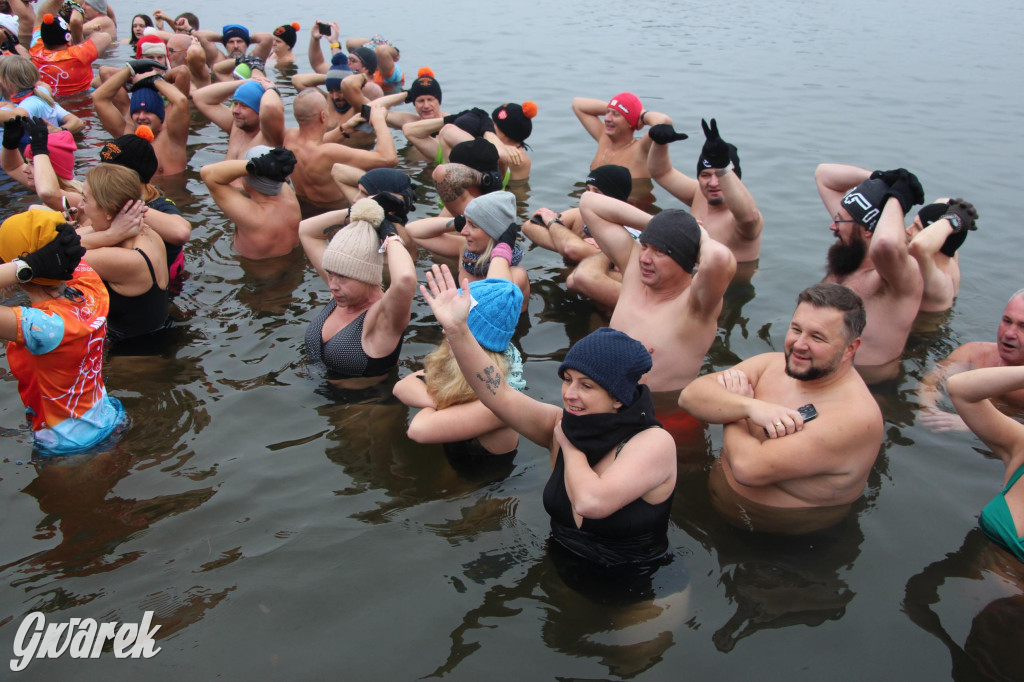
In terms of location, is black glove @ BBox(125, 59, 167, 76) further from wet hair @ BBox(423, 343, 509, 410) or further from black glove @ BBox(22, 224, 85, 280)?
wet hair @ BBox(423, 343, 509, 410)

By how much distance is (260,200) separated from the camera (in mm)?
7855

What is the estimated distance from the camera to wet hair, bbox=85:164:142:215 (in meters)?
5.59

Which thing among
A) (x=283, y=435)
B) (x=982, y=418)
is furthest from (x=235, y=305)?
(x=982, y=418)

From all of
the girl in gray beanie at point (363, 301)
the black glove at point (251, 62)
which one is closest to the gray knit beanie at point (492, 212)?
the girl in gray beanie at point (363, 301)

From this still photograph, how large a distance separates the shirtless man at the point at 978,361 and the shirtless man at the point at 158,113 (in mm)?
8991

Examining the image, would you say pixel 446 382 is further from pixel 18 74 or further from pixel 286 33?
pixel 286 33

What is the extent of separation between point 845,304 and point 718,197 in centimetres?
401

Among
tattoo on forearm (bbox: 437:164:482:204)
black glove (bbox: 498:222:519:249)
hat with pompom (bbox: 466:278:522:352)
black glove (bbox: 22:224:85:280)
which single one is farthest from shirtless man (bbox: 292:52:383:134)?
hat with pompom (bbox: 466:278:522:352)

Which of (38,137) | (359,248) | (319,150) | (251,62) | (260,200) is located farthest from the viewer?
(251,62)

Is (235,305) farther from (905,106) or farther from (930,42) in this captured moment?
(930,42)

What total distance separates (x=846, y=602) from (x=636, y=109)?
7.30m

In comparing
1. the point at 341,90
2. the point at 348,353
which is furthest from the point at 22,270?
the point at 341,90

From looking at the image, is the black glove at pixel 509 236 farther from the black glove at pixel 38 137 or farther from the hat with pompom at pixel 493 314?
the black glove at pixel 38 137

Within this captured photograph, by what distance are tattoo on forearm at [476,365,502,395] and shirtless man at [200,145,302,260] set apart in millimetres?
4314
